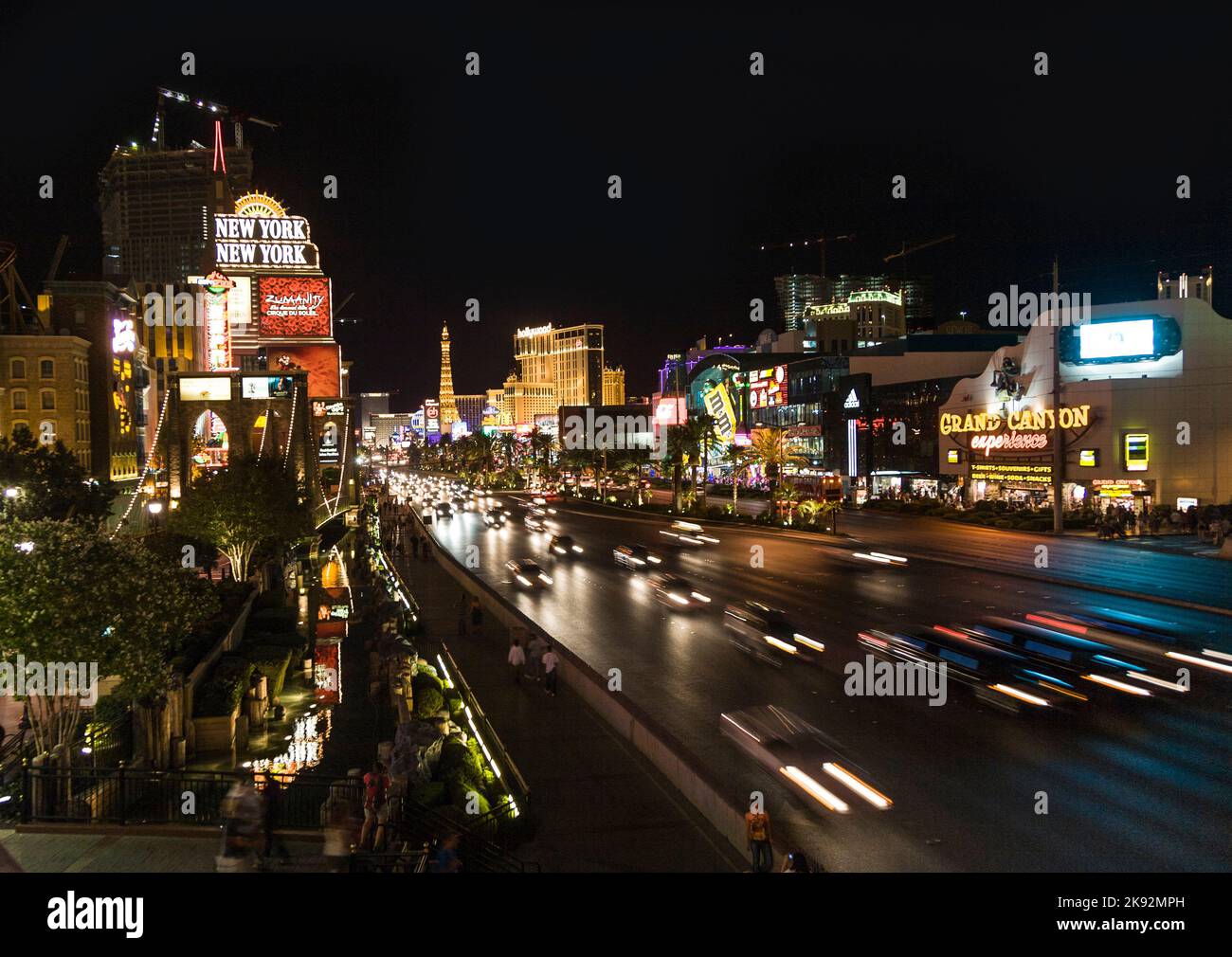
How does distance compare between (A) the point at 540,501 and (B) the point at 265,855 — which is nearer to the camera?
(B) the point at 265,855

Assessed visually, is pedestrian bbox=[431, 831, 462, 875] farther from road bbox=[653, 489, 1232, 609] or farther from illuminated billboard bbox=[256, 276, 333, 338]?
illuminated billboard bbox=[256, 276, 333, 338]

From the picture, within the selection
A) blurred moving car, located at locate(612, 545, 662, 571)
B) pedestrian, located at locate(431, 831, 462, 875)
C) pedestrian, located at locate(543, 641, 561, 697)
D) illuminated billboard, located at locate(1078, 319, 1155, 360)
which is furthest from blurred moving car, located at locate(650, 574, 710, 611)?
illuminated billboard, located at locate(1078, 319, 1155, 360)

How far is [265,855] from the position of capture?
404 inches

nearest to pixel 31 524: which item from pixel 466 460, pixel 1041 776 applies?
pixel 1041 776

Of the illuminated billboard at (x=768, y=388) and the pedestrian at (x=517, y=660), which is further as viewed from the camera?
the illuminated billboard at (x=768, y=388)

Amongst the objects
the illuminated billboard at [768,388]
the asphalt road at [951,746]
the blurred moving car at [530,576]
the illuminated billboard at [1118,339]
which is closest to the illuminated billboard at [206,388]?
the blurred moving car at [530,576]

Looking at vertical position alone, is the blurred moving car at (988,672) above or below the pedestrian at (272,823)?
below

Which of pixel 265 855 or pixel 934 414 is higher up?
pixel 934 414

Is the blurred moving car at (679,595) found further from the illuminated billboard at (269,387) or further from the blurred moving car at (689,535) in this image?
the illuminated billboard at (269,387)

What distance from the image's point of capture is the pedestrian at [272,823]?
33.8 ft

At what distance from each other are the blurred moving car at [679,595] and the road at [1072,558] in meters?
13.8
